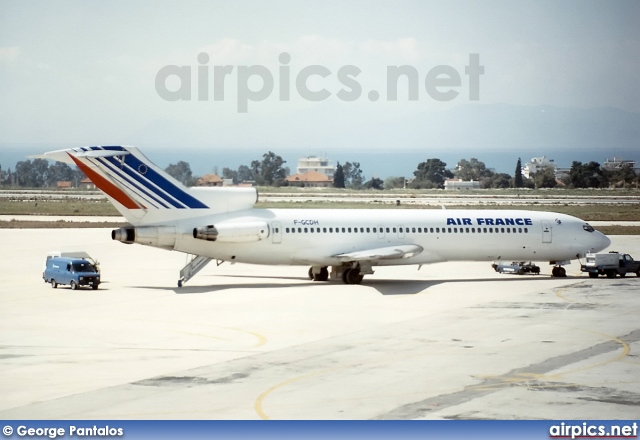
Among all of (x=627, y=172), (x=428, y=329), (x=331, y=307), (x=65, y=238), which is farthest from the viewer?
(x=627, y=172)

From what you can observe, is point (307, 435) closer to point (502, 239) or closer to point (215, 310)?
point (215, 310)

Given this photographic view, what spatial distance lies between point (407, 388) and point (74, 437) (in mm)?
9737

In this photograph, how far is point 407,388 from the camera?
84.1ft

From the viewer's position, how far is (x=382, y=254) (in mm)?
49219

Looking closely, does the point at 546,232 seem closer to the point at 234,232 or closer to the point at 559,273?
the point at 559,273

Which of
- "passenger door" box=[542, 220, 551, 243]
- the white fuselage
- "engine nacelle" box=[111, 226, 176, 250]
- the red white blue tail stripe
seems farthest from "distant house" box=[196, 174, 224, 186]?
"engine nacelle" box=[111, 226, 176, 250]

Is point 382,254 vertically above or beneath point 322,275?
above

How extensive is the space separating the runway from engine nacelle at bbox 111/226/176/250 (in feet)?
8.01

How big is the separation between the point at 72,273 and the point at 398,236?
17322 mm

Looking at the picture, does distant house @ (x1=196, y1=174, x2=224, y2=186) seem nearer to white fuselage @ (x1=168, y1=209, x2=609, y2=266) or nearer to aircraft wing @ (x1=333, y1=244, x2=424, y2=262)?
white fuselage @ (x1=168, y1=209, x2=609, y2=266)

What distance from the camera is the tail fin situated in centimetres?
4656

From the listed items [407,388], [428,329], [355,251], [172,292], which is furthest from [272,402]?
[355,251]

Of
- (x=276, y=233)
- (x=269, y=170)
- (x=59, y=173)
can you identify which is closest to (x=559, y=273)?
(x=276, y=233)

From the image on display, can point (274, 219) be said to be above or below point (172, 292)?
above
